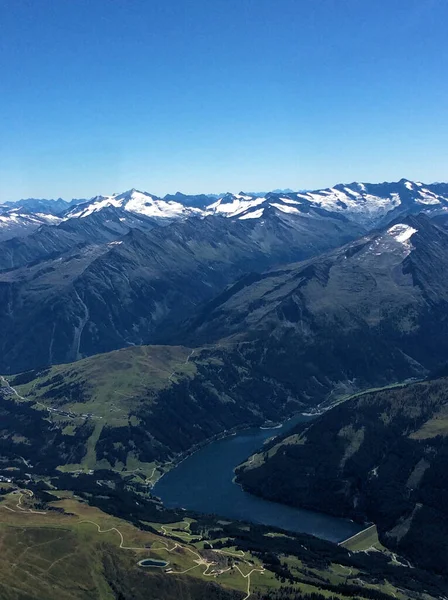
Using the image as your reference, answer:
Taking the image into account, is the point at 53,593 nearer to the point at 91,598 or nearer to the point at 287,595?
the point at 91,598

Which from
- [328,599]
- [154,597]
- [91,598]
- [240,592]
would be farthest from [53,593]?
[328,599]

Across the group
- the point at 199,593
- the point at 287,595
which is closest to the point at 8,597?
the point at 199,593

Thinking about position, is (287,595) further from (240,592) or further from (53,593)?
(53,593)

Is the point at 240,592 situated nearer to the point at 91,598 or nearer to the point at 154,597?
the point at 154,597

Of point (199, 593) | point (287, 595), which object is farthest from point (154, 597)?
point (287, 595)

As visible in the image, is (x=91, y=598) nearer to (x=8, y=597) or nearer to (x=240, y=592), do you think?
(x=8, y=597)

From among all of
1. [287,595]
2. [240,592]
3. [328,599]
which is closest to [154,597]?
[240,592]
